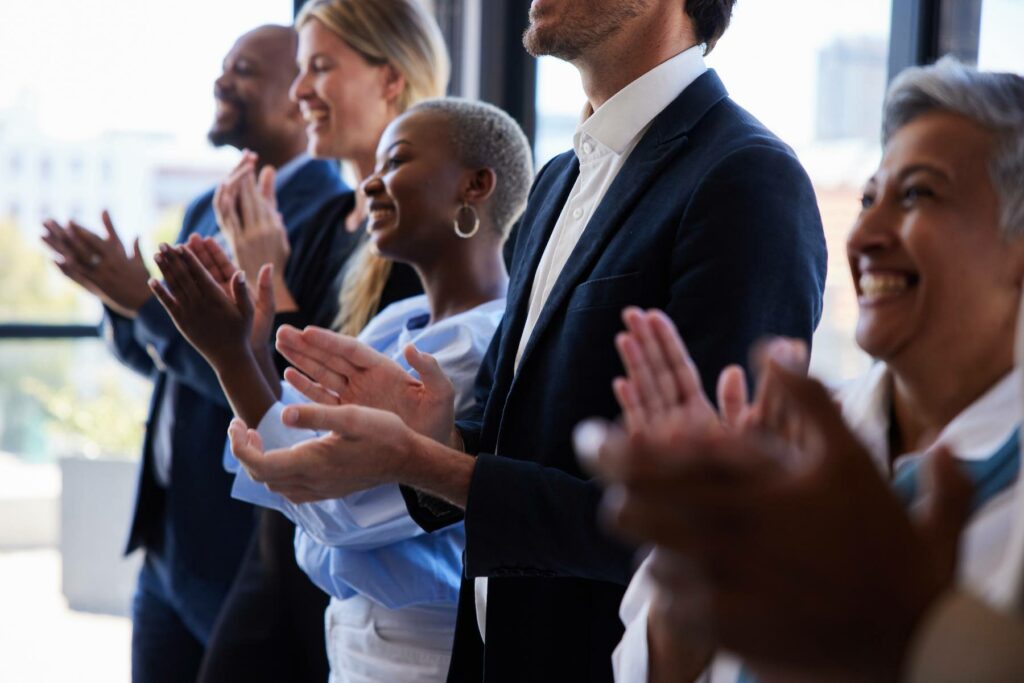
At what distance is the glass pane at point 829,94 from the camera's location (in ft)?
8.91

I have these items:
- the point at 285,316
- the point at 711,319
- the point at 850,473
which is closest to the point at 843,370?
the point at 285,316

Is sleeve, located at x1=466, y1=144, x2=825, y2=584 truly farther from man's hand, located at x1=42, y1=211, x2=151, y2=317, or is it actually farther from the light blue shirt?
man's hand, located at x1=42, y1=211, x2=151, y2=317

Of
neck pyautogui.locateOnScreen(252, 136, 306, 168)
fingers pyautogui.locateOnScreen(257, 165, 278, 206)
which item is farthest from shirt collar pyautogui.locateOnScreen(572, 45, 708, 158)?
neck pyautogui.locateOnScreen(252, 136, 306, 168)

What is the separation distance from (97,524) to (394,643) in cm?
261

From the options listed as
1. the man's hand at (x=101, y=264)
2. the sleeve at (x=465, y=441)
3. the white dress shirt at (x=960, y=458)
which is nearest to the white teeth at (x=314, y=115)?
the man's hand at (x=101, y=264)

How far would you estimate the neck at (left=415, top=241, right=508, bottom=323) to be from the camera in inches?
79.1

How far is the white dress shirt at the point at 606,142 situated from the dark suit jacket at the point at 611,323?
4 cm

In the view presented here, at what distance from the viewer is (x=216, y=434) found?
8.39ft

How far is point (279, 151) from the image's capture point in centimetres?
304

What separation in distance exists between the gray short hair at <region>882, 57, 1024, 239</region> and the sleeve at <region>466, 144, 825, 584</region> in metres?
0.27

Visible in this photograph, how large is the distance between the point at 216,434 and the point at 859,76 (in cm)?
163

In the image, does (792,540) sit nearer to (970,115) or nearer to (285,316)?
(970,115)

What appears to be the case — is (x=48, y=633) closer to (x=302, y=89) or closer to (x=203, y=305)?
(x=302, y=89)

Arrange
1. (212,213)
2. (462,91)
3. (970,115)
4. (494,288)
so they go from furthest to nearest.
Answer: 1. (462,91)
2. (212,213)
3. (494,288)
4. (970,115)
